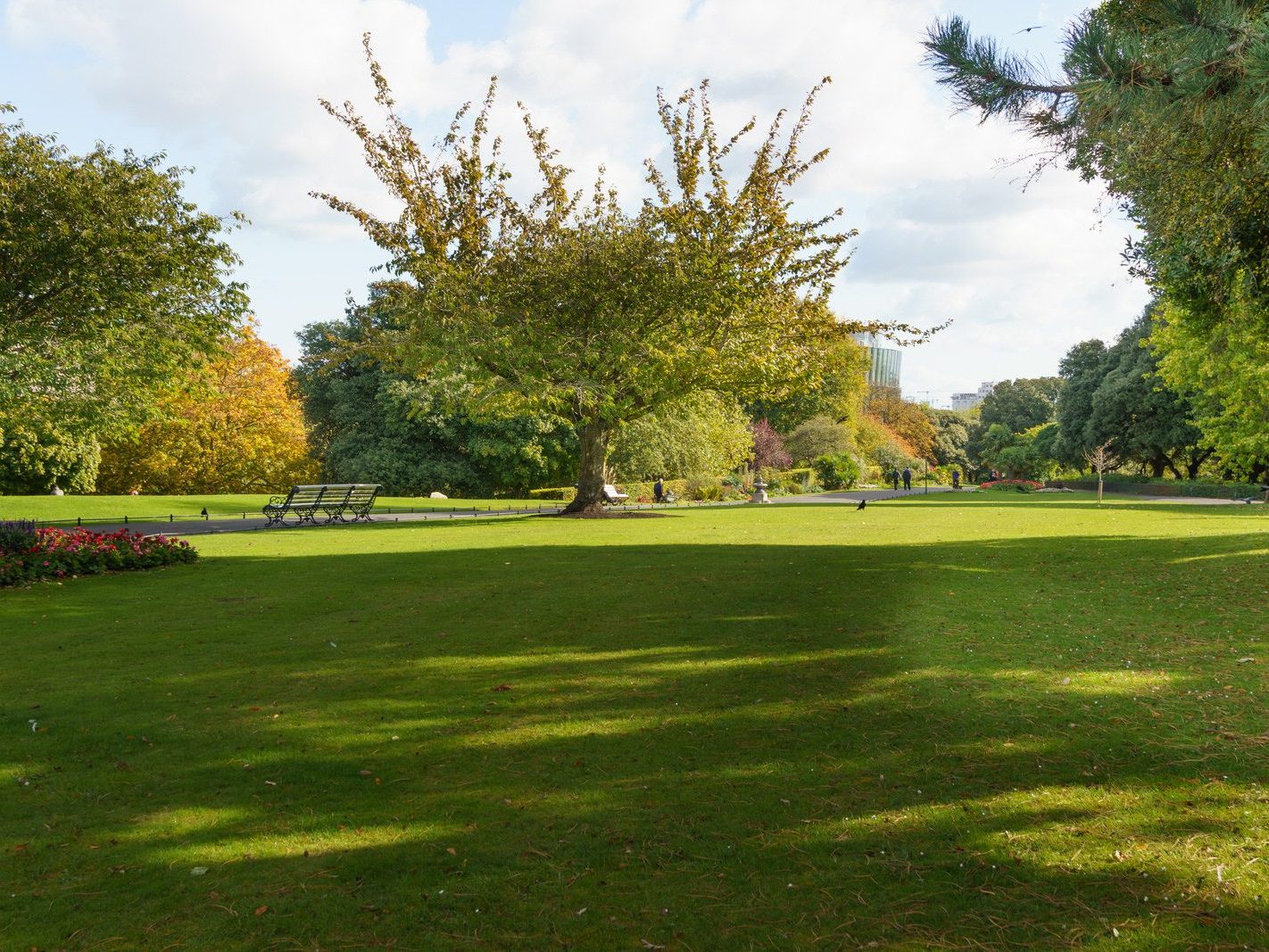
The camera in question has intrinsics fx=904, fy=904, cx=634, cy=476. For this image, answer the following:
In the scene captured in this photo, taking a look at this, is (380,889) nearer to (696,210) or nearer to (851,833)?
(851,833)

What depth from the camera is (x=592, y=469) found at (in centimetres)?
2673

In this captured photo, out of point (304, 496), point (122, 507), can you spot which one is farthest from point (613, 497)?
point (122, 507)

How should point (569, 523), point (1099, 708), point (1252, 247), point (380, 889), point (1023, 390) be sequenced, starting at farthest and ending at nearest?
point (1023, 390)
point (569, 523)
point (1252, 247)
point (1099, 708)
point (380, 889)

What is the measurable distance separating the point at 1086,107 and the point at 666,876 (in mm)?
5957

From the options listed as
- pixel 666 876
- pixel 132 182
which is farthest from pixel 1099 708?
pixel 132 182

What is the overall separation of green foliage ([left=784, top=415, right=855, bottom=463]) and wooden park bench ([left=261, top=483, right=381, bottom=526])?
43.9 metres

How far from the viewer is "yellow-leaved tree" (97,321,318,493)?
4366cm

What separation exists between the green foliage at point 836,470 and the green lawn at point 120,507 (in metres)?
28.7

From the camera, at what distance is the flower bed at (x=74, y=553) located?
42.0 feet

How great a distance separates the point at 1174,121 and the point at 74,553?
14.8 m

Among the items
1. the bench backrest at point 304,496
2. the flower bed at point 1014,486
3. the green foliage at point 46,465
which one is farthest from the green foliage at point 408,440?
the flower bed at point 1014,486

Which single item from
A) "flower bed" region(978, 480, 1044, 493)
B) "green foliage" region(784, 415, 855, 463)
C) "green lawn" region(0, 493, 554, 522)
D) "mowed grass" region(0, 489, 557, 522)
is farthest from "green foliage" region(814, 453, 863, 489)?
"green lawn" region(0, 493, 554, 522)

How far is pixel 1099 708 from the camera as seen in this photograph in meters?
5.99

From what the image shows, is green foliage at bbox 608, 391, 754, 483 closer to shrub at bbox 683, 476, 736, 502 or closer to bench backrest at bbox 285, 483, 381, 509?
shrub at bbox 683, 476, 736, 502
